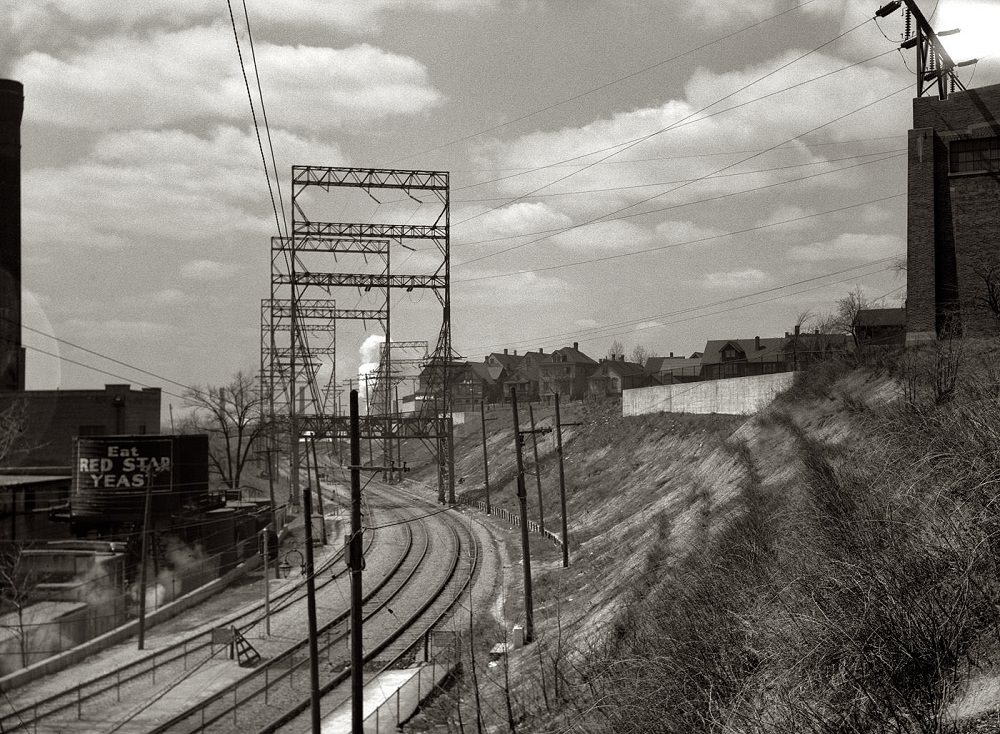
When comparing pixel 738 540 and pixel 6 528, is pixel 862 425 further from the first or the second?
pixel 6 528

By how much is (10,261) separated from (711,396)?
4746 cm

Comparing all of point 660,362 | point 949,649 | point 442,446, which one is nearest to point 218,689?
point 949,649

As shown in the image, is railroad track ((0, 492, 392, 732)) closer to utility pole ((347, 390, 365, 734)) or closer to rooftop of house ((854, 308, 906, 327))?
utility pole ((347, 390, 365, 734))

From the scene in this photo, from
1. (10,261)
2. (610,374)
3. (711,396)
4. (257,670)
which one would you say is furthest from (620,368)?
(257,670)

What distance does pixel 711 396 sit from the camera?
39875mm

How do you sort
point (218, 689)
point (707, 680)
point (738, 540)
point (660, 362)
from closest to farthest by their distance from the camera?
1. point (707, 680)
2. point (738, 540)
3. point (218, 689)
4. point (660, 362)

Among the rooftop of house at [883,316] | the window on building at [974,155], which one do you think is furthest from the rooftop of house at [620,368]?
the window on building at [974,155]

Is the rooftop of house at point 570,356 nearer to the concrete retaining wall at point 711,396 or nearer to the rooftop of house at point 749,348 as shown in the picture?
the rooftop of house at point 749,348

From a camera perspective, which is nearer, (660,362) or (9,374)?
(9,374)

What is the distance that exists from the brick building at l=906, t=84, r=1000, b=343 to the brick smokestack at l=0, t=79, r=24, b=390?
5473cm

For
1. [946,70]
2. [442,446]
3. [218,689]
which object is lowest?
[218,689]

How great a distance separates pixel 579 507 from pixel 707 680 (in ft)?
108

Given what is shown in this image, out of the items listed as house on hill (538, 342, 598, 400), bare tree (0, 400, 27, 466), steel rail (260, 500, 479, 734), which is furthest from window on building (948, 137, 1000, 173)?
house on hill (538, 342, 598, 400)

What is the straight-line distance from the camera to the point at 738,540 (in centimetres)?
1291
